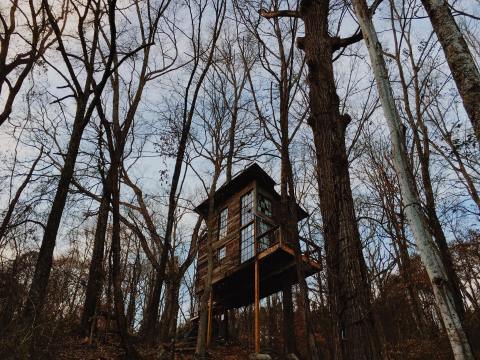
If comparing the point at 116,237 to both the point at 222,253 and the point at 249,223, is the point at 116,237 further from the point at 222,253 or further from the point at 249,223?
the point at 222,253

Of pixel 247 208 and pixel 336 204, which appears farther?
pixel 247 208

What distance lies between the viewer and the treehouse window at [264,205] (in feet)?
48.1

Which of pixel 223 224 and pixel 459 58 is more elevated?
pixel 223 224

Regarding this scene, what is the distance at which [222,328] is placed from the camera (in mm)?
15953

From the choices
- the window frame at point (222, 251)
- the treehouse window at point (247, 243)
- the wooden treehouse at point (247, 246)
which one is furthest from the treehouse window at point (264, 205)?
the window frame at point (222, 251)

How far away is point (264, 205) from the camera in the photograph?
588 inches

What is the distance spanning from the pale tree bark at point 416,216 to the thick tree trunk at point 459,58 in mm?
629

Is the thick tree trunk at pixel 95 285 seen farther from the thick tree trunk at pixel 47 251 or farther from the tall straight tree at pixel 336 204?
the tall straight tree at pixel 336 204

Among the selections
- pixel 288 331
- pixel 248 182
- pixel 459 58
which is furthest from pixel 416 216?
pixel 248 182

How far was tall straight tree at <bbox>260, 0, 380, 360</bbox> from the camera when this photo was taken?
321cm

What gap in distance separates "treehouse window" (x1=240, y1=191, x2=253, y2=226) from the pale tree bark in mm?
11053

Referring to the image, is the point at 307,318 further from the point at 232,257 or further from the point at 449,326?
the point at 232,257

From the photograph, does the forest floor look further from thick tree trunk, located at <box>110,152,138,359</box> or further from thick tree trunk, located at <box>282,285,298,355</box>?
thick tree trunk, located at <box>110,152,138,359</box>

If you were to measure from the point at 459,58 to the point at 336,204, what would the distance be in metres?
1.81
